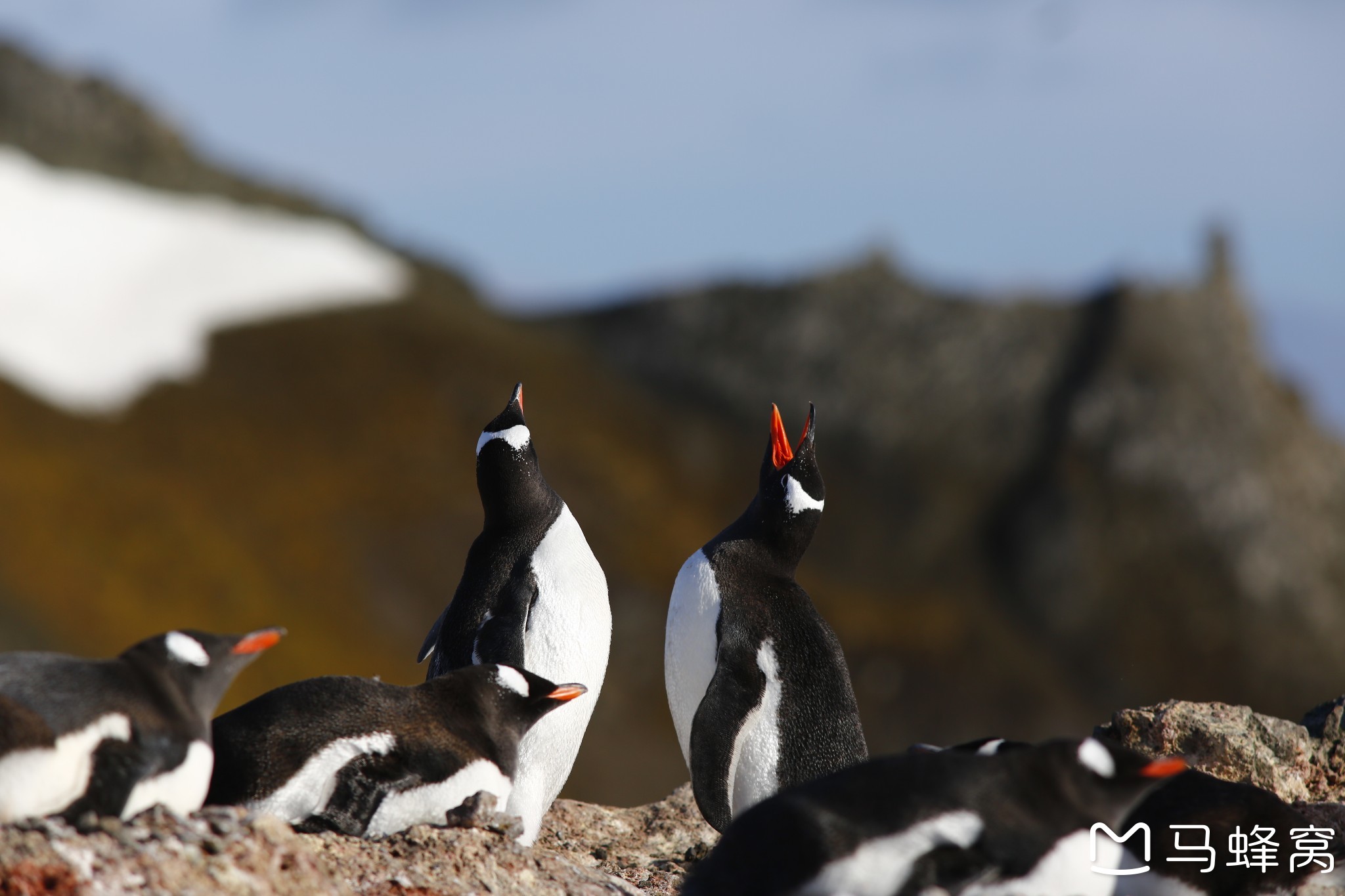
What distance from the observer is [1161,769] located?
3.68 m

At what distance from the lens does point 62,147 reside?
30.1 m

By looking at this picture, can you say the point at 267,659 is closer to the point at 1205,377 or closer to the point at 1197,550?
the point at 1197,550

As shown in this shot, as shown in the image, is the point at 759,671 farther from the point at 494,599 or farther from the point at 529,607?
the point at 494,599

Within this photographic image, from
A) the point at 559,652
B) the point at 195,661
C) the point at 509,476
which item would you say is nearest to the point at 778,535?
the point at 559,652

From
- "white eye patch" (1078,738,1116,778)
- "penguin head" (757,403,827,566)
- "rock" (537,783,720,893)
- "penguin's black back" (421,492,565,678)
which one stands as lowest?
"rock" (537,783,720,893)

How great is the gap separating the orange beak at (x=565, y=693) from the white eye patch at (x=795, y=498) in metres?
1.53

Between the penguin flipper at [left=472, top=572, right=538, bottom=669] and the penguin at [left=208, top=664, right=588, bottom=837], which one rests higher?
the penguin flipper at [left=472, top=572, right=538, bottom=669]

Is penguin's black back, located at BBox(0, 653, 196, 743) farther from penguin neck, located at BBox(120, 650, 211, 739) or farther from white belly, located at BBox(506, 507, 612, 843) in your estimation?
white belly, located at BBox(506, 507, 612, 843)

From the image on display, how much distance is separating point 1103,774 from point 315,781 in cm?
239

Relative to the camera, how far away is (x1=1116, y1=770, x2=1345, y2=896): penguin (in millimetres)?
4395

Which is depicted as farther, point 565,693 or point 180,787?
point 565,693

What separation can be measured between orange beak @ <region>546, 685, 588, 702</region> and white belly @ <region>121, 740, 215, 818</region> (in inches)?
50.1

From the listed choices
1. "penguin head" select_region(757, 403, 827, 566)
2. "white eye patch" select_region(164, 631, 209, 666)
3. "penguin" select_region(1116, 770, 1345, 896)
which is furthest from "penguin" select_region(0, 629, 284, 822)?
"penguin" select_region(1116, 770, 1345, 896)

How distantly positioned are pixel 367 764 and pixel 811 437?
2.66m
